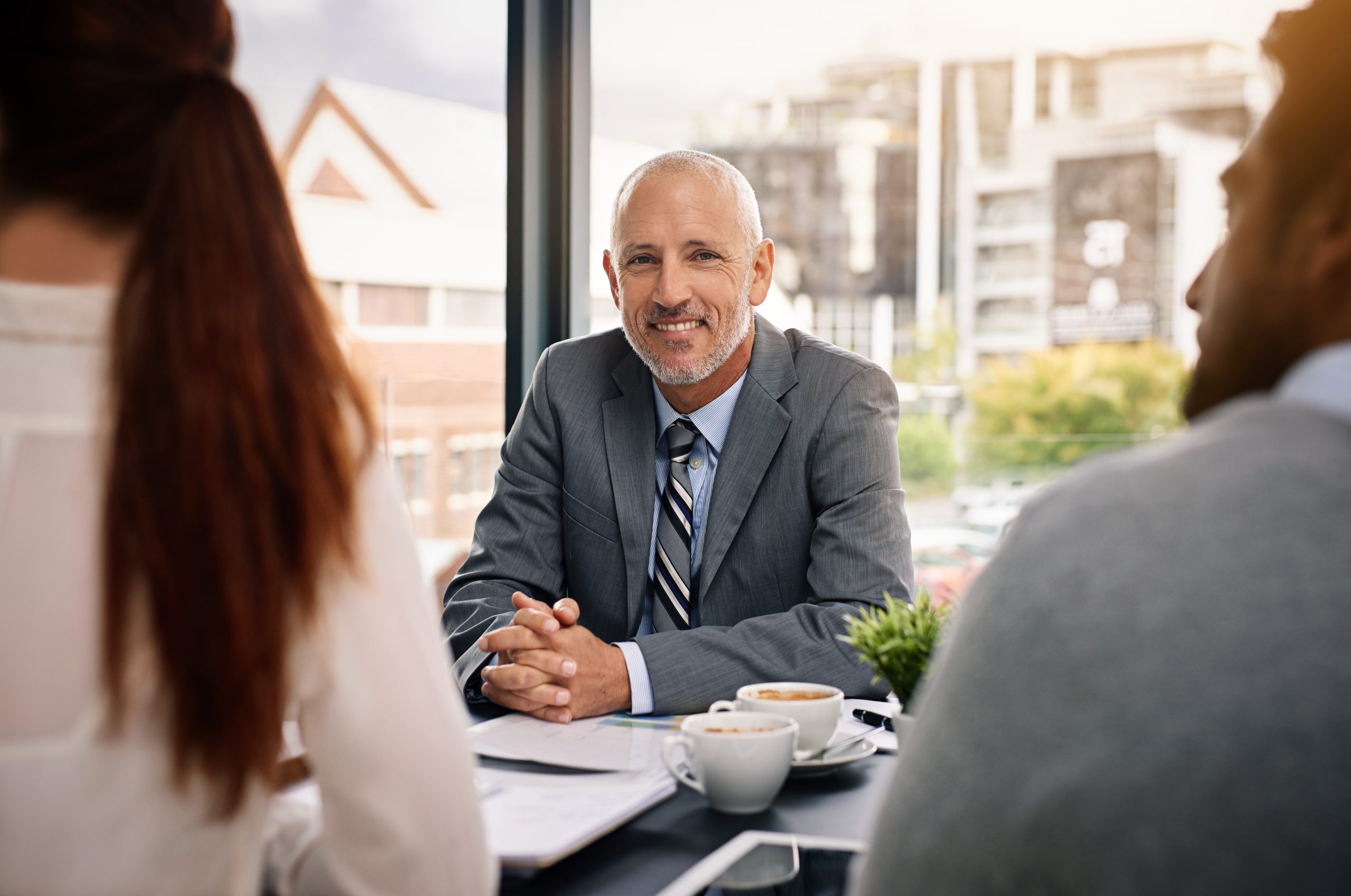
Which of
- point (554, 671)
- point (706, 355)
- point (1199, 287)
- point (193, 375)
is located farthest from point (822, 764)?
point (706, 355)

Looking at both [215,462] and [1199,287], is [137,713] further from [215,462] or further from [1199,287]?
[1199,287]

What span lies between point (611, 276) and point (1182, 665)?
172 cm

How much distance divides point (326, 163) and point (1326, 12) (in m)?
9.84

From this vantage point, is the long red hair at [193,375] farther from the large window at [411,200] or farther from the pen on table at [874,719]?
the pen on table at [874,719]

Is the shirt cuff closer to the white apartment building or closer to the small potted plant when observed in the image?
the small potted plant

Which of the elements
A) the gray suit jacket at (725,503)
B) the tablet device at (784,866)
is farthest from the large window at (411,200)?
the tablet device at (784,866)

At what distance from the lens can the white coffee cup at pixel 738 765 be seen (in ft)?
3.25

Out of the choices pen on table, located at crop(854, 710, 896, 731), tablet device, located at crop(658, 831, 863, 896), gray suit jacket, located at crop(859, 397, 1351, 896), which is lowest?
tablet device, located at crop(658, 831, 863, 896)

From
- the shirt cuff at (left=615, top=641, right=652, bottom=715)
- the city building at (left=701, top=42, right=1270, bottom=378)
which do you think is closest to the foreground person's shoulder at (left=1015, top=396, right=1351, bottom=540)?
the shirt cuff at (left=615, top=641, right=652, bottom=715)

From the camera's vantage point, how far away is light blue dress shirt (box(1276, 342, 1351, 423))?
58 centimetres

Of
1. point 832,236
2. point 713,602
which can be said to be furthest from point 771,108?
point 713,602

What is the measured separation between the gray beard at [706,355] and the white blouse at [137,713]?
125 centimetres

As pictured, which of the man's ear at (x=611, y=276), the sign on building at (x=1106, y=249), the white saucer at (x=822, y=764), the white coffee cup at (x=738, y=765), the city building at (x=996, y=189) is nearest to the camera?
the white coffee cup at (x=738, y=765)

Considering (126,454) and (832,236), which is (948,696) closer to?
(126,454)
